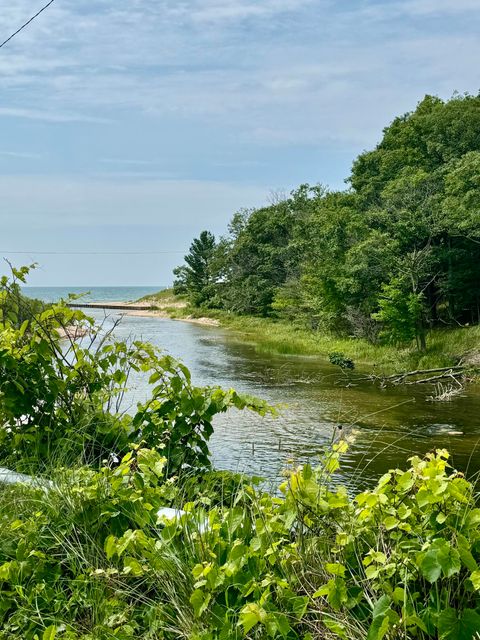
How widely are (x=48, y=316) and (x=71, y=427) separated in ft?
2.56

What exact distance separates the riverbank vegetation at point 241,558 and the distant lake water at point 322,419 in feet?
9.54

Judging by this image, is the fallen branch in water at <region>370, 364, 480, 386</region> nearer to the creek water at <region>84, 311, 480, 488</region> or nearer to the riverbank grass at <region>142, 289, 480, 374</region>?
the creek water at <region>84, 311, 480, 488</region>

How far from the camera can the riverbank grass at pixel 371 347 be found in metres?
19.0

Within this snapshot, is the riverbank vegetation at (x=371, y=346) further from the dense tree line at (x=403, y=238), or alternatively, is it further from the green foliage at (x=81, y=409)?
the green foliage at (x=81, y=409)

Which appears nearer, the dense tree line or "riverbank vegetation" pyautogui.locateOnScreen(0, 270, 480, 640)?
"riverbank vegetation" pyautogui.locateOnScreen(0, 270, 480, 640)

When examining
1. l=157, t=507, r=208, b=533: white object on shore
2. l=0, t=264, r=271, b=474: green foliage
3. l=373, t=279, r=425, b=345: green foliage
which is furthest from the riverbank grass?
l=157, t=507, r=208, b=533: white object on shore

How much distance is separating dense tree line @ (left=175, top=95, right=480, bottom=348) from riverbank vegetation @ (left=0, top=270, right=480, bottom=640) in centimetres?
1741

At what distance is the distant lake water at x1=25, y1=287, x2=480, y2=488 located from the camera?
9.34 m

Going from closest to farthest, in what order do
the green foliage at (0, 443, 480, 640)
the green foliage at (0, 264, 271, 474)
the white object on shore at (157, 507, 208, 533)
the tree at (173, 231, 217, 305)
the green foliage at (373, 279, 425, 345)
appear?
the green foliage at (0, 443, 480, 640) → the white object on shore at (157, 507, 208, 533) → the green foliage at (0, 264, 271, 474) → the green foliage at (373, 279, 425, 345) → the tree at (173, 231, 217, 305)

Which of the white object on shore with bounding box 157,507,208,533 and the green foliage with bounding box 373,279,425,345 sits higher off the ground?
the white object on shore with bounding box 157,507,208,533

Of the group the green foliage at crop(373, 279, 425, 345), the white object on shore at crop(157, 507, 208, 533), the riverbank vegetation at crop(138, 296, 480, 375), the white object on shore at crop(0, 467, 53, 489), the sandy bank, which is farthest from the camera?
the sandy bank

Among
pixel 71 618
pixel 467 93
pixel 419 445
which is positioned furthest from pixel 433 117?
pixel 71 618

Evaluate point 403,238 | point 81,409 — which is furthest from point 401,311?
point 81,409

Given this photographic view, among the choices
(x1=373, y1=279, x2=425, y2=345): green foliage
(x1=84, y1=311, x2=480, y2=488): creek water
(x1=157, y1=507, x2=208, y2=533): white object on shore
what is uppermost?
(x1=157, y1=507, x2=208, y2=533): white object on shore
